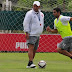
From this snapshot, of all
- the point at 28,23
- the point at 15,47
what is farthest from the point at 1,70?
the point at 15,47

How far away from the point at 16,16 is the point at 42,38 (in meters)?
1.56

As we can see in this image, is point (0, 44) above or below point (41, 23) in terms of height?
below

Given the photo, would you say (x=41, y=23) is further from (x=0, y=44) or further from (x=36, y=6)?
(x=0, y=44)

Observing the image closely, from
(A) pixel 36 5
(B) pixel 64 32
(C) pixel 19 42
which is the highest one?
(A) pixel 36 5

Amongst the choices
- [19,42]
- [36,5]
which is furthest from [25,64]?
[19,42]

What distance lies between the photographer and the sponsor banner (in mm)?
17891

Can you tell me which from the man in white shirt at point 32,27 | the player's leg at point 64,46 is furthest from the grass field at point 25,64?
the man in white shirt at point 32,27

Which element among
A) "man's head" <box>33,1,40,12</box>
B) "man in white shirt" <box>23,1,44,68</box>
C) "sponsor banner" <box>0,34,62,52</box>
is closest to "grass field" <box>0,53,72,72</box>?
"man in white shirt" <box>23,1,44,68</box>

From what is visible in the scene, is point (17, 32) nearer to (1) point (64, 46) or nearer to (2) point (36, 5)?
(1) point (64, 46)

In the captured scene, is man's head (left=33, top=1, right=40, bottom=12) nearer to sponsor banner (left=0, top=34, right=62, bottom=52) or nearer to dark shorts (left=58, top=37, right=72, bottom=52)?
dark shorts (left=58, top=37, right=72, bottom=52)

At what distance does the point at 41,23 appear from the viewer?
10844mm

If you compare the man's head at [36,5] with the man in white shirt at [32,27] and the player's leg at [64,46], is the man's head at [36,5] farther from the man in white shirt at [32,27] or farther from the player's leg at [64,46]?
the player's leg at [64,46]

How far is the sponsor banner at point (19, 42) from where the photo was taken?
1789 centimetres

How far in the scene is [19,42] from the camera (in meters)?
17.9
